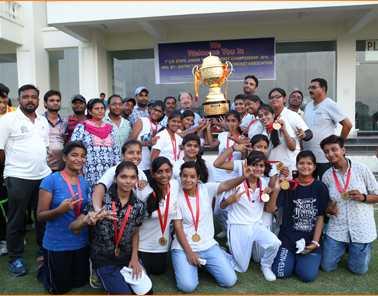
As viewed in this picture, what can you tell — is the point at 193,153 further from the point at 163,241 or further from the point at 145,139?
the point at 163,241

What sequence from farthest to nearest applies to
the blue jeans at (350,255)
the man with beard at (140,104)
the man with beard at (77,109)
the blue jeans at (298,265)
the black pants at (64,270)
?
the man with beard at (140,104) < the man with beard at (77,109) < the blue jeans at (350,255) < the blue jeans at (298,265) < the black pants at (64,270)

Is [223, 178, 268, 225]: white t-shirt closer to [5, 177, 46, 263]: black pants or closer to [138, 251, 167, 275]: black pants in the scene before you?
[138, 251, 167, 275]: black pants

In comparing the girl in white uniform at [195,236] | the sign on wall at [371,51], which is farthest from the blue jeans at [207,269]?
the sign on wall at [371,51]

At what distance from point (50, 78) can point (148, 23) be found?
4.43m

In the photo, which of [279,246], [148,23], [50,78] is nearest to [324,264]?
[279,246]

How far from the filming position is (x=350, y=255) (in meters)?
2.94

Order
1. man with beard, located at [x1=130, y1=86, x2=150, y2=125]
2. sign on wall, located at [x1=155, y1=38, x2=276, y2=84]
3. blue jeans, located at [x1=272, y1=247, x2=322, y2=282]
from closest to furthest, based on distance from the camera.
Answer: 1. blue jeans, located at [x1=272, y1=247, x2=322, y2=282]
2. man with beard, located at [x1=130, y1=86, x2=150, y2=125]
3. sign on wall, located at [x1=155, y1=38, x2=276, y2=84]

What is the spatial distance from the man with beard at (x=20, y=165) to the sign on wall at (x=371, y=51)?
10.5 meters

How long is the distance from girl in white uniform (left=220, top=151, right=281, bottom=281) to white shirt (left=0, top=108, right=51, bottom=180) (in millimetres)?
1973

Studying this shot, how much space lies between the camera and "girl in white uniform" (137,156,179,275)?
2879 mm

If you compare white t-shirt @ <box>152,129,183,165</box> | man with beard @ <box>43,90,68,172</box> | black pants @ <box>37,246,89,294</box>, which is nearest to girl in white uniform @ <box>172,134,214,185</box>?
white t-shirt @ <box>152,129,183,165</box>

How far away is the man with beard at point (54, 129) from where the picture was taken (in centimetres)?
355

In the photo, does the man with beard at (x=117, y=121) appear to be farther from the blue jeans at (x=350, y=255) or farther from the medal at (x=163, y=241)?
the blue jeans at (x=350, y=255)

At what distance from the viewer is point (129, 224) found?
2.66 meters
